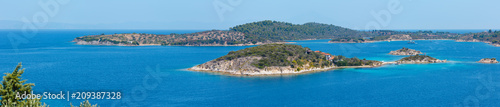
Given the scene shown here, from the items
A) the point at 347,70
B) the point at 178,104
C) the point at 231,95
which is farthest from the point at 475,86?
the point at 178,104

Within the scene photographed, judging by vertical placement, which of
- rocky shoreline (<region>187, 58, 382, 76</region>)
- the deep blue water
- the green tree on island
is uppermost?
the green tree on island

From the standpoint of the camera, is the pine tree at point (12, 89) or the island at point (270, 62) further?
the island at point (270, 62)

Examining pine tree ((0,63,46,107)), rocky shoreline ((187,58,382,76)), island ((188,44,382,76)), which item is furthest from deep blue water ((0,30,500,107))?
pine tree ((0,63,46,107))

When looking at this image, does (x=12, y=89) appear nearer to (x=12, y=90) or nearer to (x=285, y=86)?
(x=12, y=90)

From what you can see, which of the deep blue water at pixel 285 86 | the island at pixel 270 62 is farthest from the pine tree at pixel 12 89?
the island at pixel 270 62

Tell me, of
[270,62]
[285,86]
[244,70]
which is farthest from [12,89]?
[270,62]

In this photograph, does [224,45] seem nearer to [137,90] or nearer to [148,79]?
[148,79]

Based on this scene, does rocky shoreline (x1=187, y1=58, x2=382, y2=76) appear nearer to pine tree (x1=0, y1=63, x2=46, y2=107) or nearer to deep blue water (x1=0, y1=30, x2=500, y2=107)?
deep blue water (x1=0, y1=30, x2=500, y2=107)

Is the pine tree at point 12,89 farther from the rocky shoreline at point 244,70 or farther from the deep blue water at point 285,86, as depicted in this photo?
the rocky shoreline at point 244,70

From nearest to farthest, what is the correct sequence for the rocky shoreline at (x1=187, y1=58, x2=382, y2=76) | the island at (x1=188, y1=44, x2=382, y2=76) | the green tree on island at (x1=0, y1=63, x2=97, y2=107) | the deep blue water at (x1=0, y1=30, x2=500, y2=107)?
1. the green tree on island at (x1=0, y1=63, x2=97, y2=107)
2. the deep blue water at (x1=0, y1=30, x2=500, y2=107)
3. the rocky shoreline at (x1=187, y1=58, x2=382, y2=76)
4. the island at (x1=188, y1=44, x2=382, y2=76)
